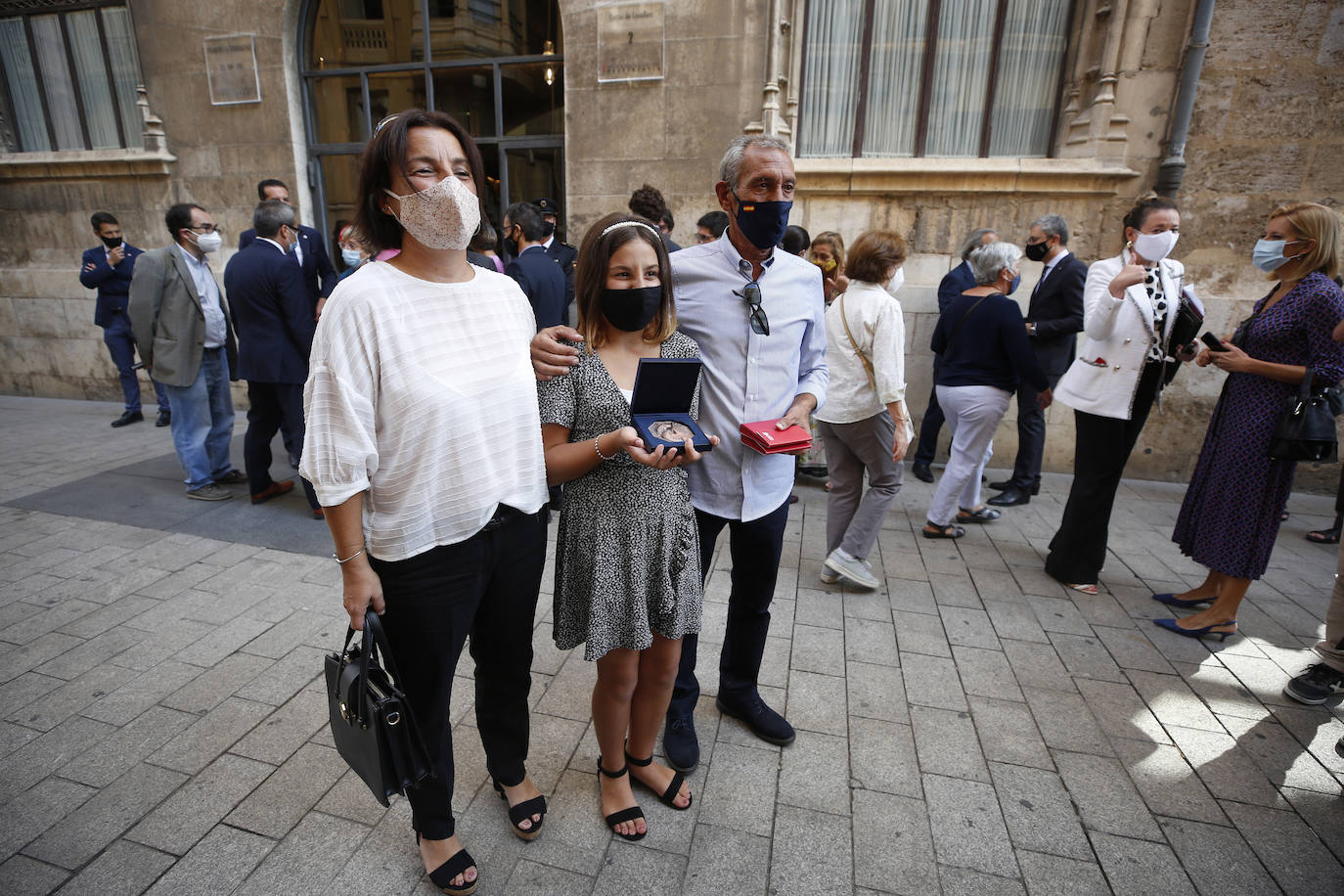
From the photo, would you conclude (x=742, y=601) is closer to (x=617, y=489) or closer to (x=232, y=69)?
(x=617, y=489)

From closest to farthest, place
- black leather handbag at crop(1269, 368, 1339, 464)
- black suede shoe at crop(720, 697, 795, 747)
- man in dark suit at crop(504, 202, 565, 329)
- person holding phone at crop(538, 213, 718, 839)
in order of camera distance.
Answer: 1. person holding phone at crop(538, 213, 718, 839)
2. black suede shoe at crop(720, 697, 795, 747)
3. black leather handbag at crop(1269, 368, 1339, 464)
4. man in dark suit at crop(504, 202, 565, 329)

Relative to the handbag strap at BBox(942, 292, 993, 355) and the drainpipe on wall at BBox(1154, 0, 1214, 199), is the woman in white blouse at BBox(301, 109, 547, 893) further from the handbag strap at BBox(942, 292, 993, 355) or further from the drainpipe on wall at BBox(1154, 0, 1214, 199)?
the drainpipe on wall at BBox(1154, 0, 1214, 199)

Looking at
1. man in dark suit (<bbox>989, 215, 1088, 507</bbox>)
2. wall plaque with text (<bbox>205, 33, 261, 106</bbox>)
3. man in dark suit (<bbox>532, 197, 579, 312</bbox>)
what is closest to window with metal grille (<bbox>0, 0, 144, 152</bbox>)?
wall plaque with text (<bbox>205, 33, 261, 106</bbox>)

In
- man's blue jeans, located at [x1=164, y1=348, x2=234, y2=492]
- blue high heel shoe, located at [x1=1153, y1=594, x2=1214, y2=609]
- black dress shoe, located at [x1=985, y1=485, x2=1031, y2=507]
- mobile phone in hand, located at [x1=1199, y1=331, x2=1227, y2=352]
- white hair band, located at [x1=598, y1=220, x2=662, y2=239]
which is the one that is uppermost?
white hair band, located at [x1=598, y1=220, x2=662, y2=239]

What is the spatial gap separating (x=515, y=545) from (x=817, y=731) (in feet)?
5.25

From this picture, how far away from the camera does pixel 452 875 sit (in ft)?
6.51

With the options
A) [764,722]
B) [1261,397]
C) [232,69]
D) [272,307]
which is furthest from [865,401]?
[232,69]

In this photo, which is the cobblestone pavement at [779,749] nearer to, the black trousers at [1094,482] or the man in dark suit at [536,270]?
the black trousers at [1094,482]

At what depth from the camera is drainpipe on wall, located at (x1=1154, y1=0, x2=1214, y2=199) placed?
5328 mm

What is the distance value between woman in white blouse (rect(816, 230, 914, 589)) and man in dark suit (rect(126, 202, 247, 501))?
4.58 metres

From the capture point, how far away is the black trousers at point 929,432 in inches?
237

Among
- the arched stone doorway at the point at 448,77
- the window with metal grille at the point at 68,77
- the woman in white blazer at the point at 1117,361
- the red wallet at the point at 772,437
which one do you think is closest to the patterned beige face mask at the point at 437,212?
the red wallet at the point at 772,437

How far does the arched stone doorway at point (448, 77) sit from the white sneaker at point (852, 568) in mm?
5384

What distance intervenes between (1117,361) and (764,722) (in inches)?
110
